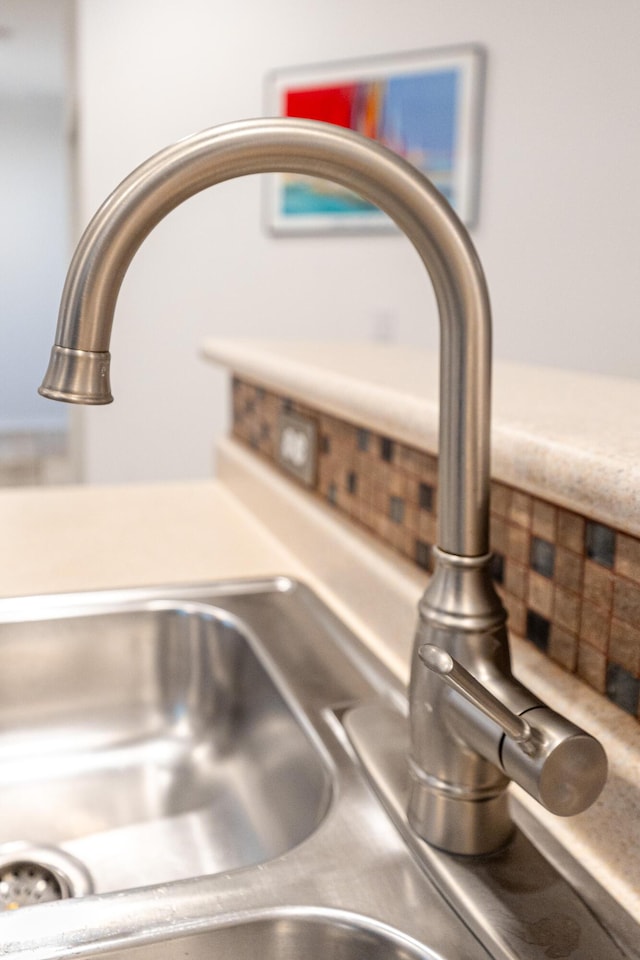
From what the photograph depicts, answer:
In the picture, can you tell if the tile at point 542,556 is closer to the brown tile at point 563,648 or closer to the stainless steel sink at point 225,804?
the brown tile at point 563,648

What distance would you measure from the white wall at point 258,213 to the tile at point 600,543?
5.79ft

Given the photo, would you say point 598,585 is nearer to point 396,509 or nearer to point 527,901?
point 527,901

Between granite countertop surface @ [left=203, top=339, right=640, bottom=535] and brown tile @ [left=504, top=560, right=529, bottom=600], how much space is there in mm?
72

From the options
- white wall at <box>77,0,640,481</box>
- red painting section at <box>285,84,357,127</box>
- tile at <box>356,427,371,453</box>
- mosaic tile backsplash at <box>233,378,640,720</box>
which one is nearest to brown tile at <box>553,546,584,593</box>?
mosaic tile backsplash at <box>233,378,640,720</box>

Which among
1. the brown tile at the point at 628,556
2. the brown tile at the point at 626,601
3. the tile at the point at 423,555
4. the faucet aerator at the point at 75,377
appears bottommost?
the tile at the point at 423,555

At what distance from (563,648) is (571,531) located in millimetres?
74

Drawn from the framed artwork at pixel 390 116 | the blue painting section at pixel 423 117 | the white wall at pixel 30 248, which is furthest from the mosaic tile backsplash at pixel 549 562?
the white wall at pixel 30 248

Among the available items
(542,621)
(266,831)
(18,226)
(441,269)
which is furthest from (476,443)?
(18,226)

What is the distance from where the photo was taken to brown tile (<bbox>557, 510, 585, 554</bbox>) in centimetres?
51

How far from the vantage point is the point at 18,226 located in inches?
277

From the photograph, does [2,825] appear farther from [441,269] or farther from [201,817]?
[441,269]

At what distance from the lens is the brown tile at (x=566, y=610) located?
0.52 m

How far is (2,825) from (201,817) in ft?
0.52

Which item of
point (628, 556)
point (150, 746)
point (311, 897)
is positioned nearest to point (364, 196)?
point (628, 556)
